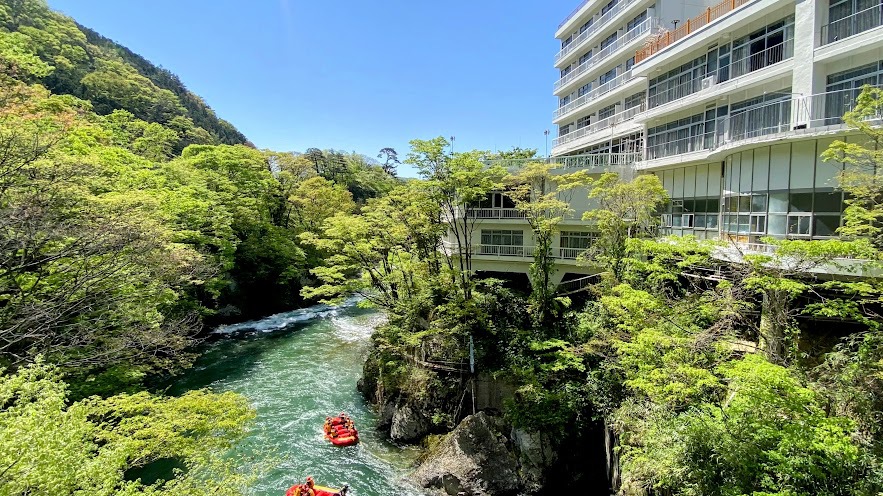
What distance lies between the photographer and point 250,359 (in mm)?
25219

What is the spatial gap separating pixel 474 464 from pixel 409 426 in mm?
3673

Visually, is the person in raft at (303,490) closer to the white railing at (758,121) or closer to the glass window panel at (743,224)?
the glass window panel at (743,224)

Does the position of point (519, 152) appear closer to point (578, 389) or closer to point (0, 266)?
point (578, 389)

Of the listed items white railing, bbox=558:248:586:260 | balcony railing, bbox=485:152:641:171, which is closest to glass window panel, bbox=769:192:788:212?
balcony railing, bbox=485:152:641:171

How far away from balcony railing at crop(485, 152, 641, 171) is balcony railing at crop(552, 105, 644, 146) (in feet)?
10.5

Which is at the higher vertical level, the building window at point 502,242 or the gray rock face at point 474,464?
the building window at point 502,242

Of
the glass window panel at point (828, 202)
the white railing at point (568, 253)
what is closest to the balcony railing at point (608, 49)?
the white railing at point (568, 253)

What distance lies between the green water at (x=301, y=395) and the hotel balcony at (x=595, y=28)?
2623cm

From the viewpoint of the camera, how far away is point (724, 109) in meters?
17.3

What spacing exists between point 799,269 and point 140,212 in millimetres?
21078

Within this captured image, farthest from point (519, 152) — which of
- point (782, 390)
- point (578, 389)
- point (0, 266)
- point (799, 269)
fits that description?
point (0, 266)

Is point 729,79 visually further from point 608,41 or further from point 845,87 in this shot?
point 608,41

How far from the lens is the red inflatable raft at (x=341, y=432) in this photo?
1658cm

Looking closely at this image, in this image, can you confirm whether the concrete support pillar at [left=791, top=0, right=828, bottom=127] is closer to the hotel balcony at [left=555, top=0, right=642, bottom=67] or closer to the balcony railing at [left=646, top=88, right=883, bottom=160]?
the balcony railing at [left=646, top=88, right=883, bottom=160]
